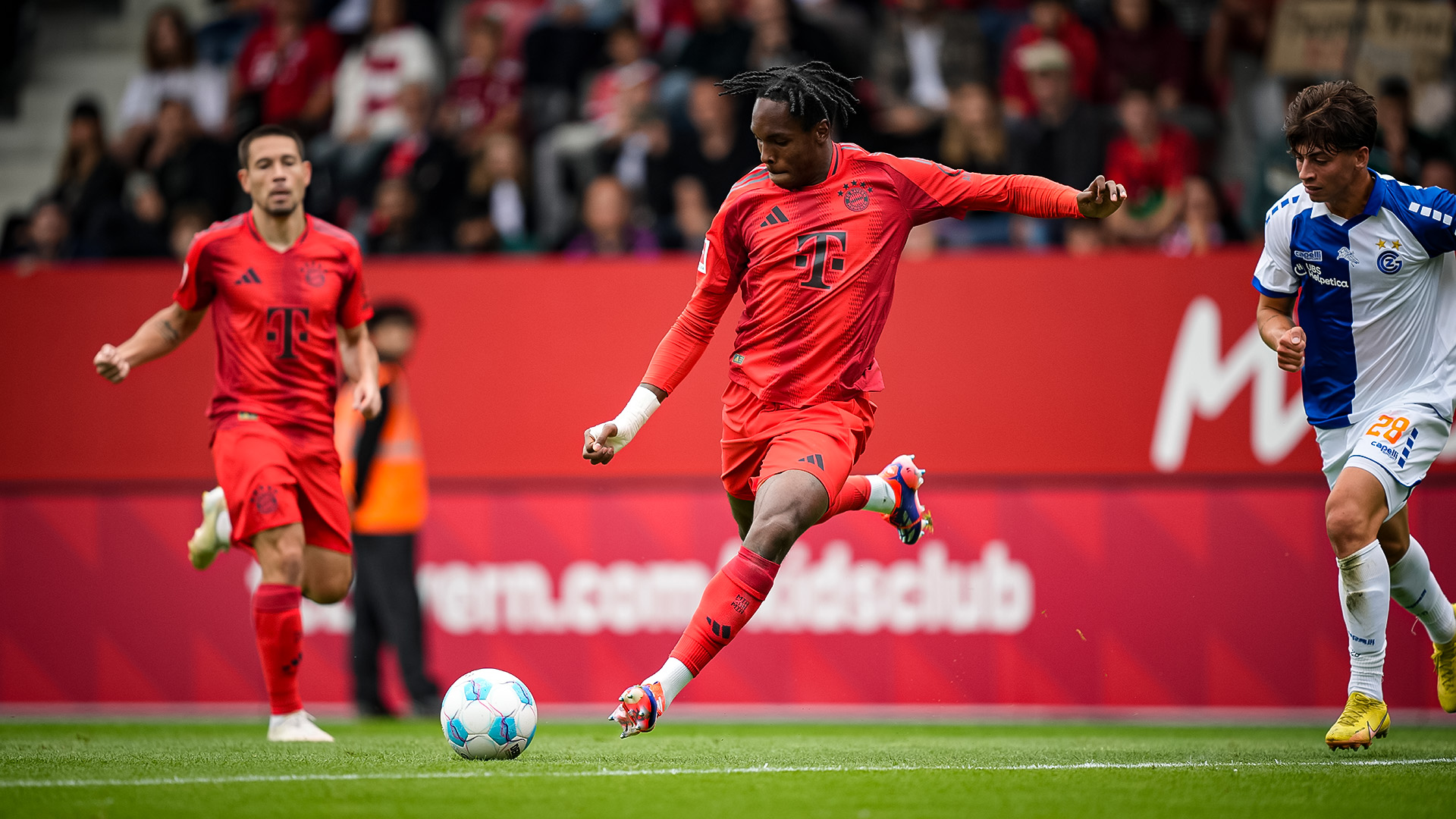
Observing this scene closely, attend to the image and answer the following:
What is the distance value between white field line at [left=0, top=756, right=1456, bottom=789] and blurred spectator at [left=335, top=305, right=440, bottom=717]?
4.06 m

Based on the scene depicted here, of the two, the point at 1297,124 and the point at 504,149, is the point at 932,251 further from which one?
the point at 1297,124

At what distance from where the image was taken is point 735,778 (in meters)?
5.48

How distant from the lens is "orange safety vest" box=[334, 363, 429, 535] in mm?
9742

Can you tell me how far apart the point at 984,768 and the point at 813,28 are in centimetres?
802

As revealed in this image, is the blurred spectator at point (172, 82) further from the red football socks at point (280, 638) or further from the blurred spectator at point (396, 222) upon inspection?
the red football socks at point (280, 638)

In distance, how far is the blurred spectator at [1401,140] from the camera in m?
10.6

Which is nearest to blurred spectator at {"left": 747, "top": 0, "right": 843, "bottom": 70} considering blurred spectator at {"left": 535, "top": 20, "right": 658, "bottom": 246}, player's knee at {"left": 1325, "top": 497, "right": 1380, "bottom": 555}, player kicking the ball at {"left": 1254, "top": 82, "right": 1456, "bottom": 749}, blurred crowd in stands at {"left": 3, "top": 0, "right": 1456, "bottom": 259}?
blurred crowd in stands at {"left": 3, "top": 0, "right": 1456, "bottom": 259}

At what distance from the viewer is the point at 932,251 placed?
36.3 ft

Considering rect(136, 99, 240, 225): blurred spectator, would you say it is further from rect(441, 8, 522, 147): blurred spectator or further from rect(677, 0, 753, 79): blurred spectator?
rect(677, 0, 753, 79): blurred spectator

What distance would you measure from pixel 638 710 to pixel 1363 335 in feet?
11.1

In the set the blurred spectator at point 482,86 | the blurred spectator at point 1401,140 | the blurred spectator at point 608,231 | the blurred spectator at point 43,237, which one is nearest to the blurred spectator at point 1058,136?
the blurred spectator at point 1401,140

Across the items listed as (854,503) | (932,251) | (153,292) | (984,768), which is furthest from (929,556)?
(153,292)

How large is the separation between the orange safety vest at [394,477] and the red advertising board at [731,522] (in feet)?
2.00


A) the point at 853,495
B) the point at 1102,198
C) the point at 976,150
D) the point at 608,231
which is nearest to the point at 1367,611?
the point at 1102,198
